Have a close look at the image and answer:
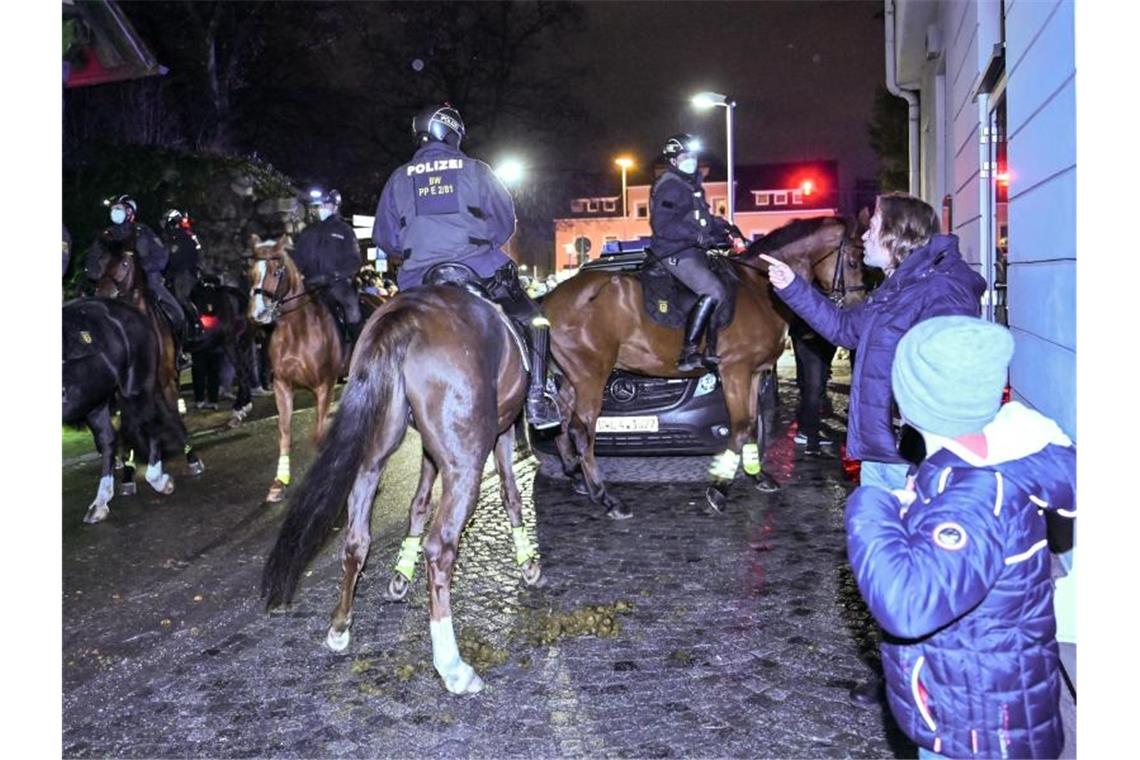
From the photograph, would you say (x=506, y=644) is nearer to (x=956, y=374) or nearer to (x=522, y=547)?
(x=522, y=547)

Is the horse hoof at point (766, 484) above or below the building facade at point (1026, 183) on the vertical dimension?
below

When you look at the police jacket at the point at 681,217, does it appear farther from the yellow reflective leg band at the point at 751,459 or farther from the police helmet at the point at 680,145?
the yellow reflective leg band at the point at 751,459

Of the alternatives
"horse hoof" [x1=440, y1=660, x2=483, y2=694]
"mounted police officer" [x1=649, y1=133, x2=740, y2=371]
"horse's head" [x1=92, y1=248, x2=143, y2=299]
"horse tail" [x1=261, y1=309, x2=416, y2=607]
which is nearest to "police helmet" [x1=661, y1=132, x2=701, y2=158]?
"mounted police officer" [x1=649, y1=133, x2=740, y2=371]

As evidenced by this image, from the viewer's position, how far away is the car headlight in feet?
27.7

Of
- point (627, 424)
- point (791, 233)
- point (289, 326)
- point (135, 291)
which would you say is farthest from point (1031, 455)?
point (135, 291)

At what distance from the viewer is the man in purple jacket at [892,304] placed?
3953 millimetres

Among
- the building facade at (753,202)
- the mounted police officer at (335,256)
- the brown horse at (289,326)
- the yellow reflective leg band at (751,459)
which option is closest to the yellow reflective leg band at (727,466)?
the yellow reflective leg band at (751,459)

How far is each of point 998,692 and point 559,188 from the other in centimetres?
3458

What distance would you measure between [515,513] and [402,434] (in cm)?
131

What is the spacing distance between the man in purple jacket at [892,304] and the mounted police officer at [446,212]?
204 centimetres

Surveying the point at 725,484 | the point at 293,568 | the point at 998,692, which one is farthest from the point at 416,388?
the point at 725,484

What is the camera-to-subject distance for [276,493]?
840cm

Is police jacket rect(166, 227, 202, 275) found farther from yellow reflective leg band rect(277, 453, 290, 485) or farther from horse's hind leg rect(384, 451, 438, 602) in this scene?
horse's hind leg rect(384, 451, 438, 602)

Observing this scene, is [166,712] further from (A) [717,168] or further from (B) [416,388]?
(A) [717,168]
